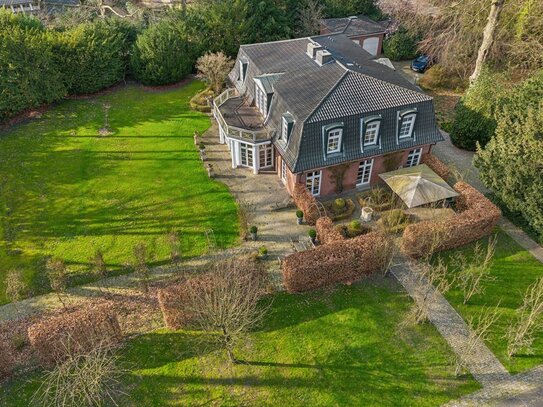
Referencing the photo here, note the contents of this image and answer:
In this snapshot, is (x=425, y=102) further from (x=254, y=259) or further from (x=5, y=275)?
(x=5, y=275)

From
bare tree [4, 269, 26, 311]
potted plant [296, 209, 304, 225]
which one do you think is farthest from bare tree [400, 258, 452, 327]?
bare tree [4, 269, 26, 311]

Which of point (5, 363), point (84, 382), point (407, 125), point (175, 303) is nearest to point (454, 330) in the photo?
point (175, 303)

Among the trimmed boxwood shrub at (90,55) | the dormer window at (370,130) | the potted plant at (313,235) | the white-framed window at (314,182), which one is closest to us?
the potted plant at (313,235)

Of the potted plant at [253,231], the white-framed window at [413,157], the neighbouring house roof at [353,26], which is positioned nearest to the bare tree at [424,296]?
the potted plant at [253,231]

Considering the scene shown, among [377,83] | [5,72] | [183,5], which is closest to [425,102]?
[377,83]

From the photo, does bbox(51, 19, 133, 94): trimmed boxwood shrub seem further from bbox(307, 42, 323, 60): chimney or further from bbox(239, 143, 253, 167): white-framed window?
bbox(307, 42, 323, 60): chimney

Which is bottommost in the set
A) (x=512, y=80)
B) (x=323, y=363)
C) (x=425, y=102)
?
(x=323, y=363)

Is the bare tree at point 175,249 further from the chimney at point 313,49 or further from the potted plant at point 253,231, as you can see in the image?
the chimney at point 313,49
